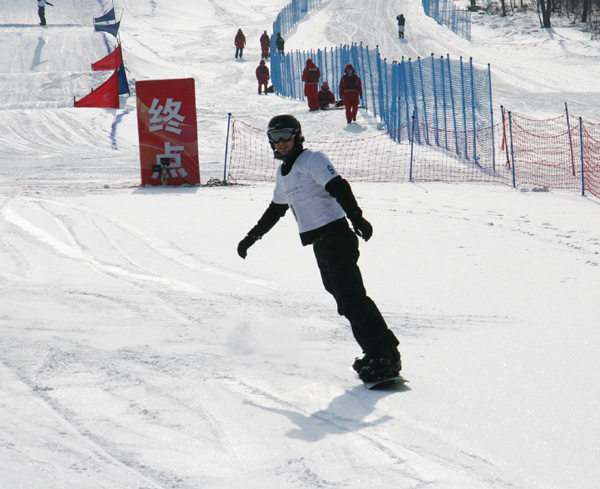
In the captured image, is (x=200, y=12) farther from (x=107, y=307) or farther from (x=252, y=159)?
(x=107, y=307)

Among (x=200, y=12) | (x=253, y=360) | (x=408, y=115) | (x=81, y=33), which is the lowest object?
(x=253, y=360)

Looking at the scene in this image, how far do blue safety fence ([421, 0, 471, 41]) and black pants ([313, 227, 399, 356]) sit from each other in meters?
34.6

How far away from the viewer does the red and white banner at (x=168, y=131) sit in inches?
455

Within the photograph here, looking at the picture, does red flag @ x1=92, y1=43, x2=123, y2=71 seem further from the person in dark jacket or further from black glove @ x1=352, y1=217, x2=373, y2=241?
black glove @ x1=352, y1=217, x2=373, y2=241

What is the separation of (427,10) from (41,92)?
2534 cm

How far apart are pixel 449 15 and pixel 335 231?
37818mm

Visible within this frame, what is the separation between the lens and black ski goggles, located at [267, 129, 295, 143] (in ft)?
11.3

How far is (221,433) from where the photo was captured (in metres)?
2.85

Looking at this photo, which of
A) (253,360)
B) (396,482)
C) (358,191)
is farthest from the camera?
(358,191)

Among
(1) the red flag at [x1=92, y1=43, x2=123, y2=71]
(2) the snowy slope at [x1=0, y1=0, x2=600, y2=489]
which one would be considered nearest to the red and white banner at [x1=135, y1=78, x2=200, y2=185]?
(2) the snowy slope at [x1=0, y1=0, x2=600, y2=489]

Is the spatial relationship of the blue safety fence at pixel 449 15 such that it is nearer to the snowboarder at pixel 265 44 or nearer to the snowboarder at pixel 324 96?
Result: the snowboarder at pixel 265 44

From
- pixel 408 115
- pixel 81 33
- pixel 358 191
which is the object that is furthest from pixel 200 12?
pixel 358 191

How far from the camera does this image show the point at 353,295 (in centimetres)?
339

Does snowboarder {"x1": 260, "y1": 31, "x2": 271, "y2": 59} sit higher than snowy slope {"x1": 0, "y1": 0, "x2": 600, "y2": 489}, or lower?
higher
